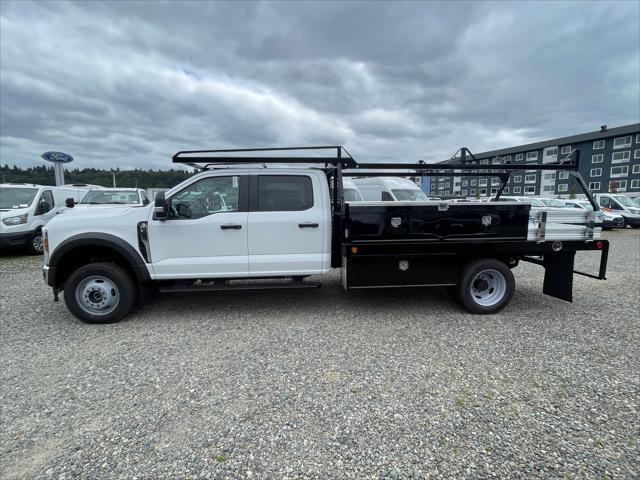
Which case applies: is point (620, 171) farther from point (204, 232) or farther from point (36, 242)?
point (36, 242)

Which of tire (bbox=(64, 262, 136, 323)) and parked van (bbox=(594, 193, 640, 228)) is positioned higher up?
parked van (bbox=(594, 193, 640, 228))

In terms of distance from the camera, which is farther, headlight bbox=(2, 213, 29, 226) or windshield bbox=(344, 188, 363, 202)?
windshield bbox=(344, 188, 363, 202)

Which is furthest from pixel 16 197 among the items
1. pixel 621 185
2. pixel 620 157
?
pixel 620 157

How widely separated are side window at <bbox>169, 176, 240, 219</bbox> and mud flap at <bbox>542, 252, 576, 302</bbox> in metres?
4.57

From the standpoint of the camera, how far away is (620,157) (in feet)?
161

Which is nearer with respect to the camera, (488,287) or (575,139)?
(488,287)

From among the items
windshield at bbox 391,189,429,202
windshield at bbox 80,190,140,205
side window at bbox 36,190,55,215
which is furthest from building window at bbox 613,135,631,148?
side window at bbox 36,190,55,215

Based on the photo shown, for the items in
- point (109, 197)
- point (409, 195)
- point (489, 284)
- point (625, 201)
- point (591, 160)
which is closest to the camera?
point (489, 284)

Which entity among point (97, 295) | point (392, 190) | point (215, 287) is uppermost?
point (392, 190)

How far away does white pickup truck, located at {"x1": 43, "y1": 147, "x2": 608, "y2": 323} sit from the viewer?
424cm

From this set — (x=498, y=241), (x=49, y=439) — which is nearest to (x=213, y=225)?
(x=49, y=439)

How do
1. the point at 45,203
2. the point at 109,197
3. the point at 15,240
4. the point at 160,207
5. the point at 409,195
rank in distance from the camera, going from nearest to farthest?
1. the point at 160,207
2. the point at 15,240
3. the point at 45,203
4. the point at 109,197
5. the point at 409,195

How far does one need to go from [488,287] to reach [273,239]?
3147 mm

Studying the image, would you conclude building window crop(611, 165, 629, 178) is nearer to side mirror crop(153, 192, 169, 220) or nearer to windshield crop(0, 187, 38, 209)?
side mirror crop(153, 192, 169, 220)
